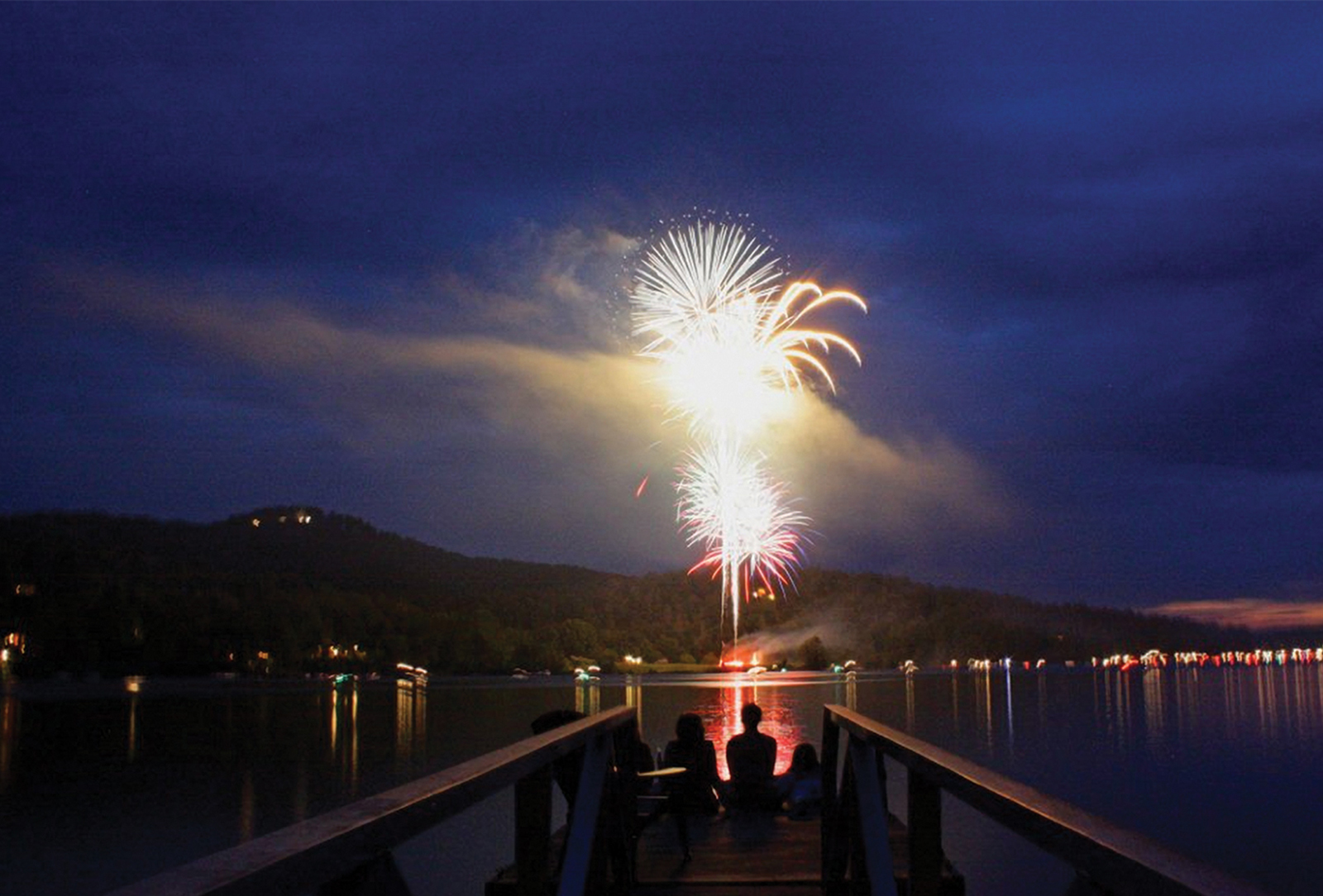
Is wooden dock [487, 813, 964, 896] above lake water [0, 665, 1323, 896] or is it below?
above

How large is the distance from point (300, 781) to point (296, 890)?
39.6m

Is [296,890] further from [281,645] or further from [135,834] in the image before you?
[281,645]

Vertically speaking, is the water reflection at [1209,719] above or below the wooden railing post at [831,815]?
below

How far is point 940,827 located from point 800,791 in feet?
21.4

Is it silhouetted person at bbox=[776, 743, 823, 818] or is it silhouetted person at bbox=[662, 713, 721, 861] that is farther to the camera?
silhouetted person at bbox=[662, 713, 721, 861]

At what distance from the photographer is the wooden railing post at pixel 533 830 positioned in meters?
4.62

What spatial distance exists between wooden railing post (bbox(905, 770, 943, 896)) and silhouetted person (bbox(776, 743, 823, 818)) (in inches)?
217

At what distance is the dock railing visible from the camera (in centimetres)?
188

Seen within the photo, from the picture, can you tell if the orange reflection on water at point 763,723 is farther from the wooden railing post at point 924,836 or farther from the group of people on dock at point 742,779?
the wooden railing post at point 924,836

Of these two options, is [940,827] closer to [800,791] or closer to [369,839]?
[369,839]

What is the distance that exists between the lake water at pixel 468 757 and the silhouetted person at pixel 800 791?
103 inches

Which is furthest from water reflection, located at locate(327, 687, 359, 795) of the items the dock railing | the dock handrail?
the dock handrail

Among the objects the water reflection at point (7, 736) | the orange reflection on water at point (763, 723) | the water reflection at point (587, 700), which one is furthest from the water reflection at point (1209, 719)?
the water reflection at point (7, 736)

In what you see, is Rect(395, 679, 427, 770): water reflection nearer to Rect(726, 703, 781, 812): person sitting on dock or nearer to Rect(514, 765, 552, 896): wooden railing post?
Rect(726, 703, 781, 812): person sitting on dock
